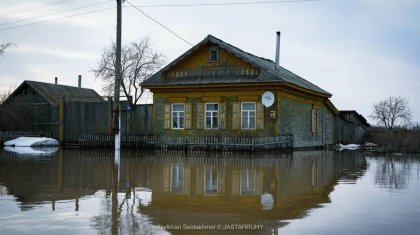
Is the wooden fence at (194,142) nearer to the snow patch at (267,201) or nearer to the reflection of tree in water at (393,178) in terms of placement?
the reflection of tree in water at (393,178)

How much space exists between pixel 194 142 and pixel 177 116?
15.6 feet

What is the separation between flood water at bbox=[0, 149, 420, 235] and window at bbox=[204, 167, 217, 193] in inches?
0.8

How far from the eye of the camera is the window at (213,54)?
2772cm

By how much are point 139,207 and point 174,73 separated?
827 inches

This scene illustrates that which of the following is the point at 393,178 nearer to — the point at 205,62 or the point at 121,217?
the point at 121,217

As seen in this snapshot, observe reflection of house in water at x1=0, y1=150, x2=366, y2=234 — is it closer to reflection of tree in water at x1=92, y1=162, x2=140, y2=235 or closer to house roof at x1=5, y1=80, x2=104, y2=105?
reflection of tree in water at x1=92, y1=162, x2=140, y2=235

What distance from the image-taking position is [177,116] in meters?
28.6

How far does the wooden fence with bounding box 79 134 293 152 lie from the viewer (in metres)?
23.2

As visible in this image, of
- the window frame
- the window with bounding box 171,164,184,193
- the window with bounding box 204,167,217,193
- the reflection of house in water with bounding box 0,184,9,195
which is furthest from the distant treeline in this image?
the reflection of house in water with bounding box 0,184,9,195

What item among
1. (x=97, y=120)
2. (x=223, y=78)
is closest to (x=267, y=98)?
(x=223, y=78)

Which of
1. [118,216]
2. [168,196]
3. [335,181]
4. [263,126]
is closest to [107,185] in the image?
[168,196]

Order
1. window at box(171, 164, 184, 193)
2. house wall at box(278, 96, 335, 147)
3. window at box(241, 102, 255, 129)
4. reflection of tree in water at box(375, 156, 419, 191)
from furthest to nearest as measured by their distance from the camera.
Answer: house wall at box(278, 96, 335, 147)
window at box(241, 102, 255, 129)
reflection of tree in water at box(375, 156, 419, 191)
window at box(171, 164, 184, 193)

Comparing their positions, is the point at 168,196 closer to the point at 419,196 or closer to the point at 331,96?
the point at 419,196

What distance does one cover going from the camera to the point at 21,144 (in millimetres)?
28625
